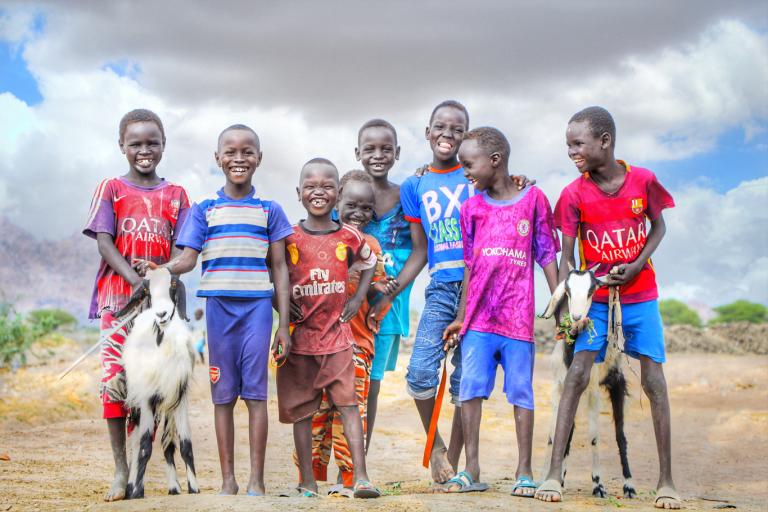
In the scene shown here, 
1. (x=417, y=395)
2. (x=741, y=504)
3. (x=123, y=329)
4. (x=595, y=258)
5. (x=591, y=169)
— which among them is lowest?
(x=741, y=504)

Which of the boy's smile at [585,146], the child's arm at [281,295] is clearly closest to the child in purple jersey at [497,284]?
the boy's smile at [585,146]

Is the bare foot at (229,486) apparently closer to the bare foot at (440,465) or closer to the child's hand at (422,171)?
the bare foot at (440,465)

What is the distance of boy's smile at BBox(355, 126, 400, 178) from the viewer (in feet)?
18.9

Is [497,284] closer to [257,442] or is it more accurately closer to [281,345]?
[281,345]

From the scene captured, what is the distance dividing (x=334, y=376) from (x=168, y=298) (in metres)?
1.13

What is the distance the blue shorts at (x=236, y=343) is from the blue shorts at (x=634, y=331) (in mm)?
2029

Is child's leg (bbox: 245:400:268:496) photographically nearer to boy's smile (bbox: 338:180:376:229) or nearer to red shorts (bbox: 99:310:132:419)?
red shorts (bbox: 99:310:132:419)

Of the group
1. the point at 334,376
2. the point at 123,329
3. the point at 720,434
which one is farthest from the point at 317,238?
the point at 720,434

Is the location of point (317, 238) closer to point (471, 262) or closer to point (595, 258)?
point (471, 262)

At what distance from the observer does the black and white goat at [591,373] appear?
4879 mm

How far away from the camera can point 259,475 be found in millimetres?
4746

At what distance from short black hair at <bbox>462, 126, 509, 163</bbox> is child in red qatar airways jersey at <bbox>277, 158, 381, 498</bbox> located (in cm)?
96

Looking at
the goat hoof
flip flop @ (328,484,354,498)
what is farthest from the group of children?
the goat hoof

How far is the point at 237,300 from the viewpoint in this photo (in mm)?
4758
